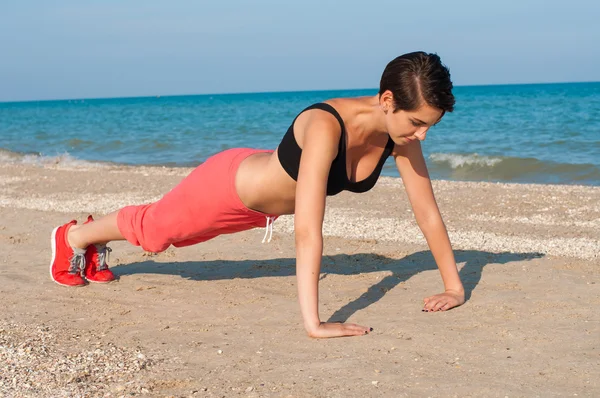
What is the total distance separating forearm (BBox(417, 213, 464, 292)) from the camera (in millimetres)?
4508

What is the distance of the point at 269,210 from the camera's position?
14.0 ft

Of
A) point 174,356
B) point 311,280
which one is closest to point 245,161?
point 311,280

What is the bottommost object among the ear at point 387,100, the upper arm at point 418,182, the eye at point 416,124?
the upper arm at point 418,182

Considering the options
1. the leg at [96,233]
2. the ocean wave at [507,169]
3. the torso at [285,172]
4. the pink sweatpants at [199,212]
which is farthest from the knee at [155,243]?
the ocean wave at [507,169]

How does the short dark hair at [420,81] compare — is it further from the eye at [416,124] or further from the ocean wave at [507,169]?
the ocean wave at [507,169]

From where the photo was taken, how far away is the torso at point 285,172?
12.8ft

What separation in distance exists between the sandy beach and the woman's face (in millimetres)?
1091

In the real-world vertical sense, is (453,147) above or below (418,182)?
below

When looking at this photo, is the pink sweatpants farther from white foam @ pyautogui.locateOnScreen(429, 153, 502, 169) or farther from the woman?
white foam @ pyautogui.locateOnScreen(429, 153, 502, 169)

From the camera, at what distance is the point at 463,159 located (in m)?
17.5

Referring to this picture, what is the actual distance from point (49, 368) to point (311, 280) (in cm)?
137

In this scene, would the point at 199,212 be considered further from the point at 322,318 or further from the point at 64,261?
A: the point at 64,261

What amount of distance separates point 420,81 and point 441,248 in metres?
1.38

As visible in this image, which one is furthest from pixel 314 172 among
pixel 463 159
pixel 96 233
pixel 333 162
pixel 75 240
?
pixel 463 159
